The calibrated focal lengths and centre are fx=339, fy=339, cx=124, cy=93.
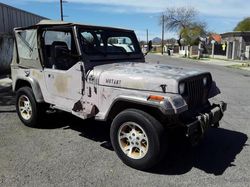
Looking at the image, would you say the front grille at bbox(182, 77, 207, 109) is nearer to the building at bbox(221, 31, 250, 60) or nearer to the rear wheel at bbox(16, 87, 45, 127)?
the rear wheel at bbox(16, 87, 45, 127)

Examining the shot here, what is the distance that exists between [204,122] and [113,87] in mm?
1438

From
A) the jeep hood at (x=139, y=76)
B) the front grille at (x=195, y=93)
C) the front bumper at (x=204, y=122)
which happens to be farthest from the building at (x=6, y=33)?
the front bumper at (x=204, y=122)

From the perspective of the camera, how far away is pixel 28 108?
6828 millimetres

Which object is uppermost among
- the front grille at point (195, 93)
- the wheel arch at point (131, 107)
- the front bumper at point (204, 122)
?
the front grille at point (195, 93)

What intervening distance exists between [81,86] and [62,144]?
1059 mm

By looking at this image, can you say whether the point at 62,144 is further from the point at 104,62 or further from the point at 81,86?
the point at 104,62

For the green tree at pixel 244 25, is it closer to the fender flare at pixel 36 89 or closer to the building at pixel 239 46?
the building at pixel 239 46

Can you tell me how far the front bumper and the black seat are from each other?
238cm

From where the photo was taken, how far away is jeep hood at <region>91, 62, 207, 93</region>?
4654mm

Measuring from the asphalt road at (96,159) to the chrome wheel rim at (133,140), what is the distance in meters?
0.24

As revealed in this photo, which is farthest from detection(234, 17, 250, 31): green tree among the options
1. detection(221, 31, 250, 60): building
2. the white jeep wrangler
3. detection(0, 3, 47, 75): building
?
the white jeep wrangler

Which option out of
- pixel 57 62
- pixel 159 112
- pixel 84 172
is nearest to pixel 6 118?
pixel 57 62

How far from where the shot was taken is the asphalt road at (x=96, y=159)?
4.46 metres

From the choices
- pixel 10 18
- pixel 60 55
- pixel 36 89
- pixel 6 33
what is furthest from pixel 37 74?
pixel 10 18
